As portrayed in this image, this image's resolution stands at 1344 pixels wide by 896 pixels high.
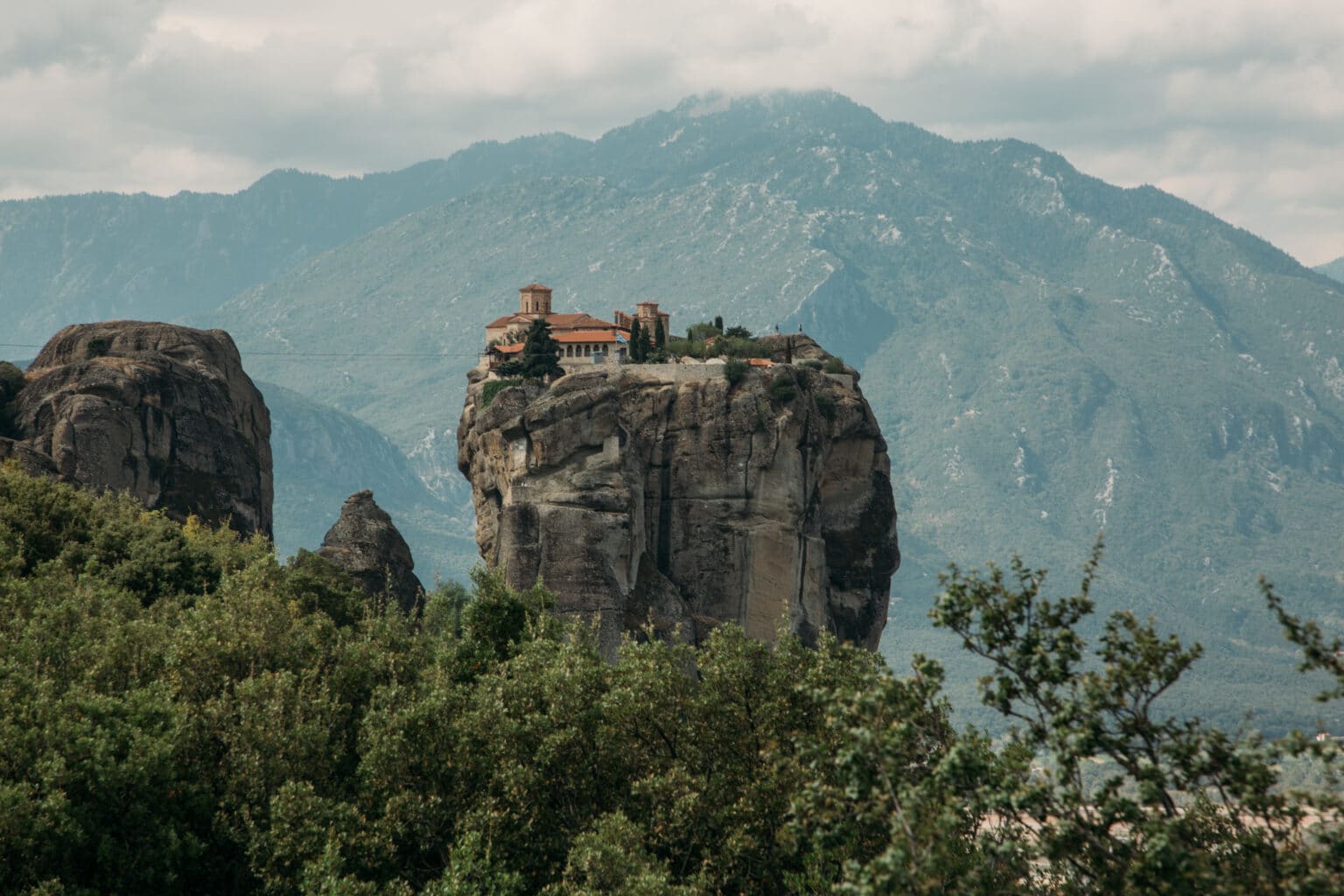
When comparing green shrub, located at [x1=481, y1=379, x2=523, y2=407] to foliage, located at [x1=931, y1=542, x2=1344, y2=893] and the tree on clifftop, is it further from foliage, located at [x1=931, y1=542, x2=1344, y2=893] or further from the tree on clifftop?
foliage, located at [x1=931, y1=542, x2=1344, y2=893]

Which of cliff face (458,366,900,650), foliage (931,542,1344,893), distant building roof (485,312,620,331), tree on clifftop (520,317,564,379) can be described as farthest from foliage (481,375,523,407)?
foliage (931,542,1344,893)

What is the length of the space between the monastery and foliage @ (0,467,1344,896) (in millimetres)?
71832

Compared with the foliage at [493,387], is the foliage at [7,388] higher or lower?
lower

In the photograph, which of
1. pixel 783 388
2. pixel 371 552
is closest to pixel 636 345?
pixel 783 388

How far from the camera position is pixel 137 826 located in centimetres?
4375

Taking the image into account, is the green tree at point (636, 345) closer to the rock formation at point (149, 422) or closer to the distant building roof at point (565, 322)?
the distant building roof at point (565, 322)

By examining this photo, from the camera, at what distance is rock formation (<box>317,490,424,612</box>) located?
9894 cm

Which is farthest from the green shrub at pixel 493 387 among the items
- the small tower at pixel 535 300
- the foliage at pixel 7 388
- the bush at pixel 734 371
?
the small tower at pixel 535 300

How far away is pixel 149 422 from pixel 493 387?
27632 mm

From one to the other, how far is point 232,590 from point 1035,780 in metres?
34.3

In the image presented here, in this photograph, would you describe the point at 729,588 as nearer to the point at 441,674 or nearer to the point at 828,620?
the point at 828,620

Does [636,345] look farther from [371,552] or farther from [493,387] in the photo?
[371,552]

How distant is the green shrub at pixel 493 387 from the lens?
12056 cm

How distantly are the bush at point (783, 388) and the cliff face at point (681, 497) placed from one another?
14 centimetres
